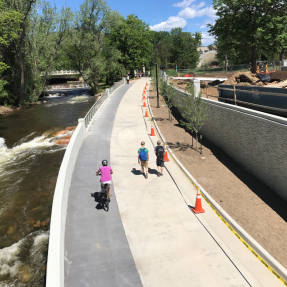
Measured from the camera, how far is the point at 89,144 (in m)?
15.9

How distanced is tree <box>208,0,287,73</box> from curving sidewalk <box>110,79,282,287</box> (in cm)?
2469

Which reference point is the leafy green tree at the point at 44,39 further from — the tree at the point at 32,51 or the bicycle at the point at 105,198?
the bicycle at the point at 105,198

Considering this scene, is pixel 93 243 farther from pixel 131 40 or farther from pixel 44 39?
pixel 131 40

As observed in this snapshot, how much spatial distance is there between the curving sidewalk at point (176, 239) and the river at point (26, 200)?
3.04 metres

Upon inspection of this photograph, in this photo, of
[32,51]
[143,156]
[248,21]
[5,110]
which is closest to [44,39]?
[32,51]

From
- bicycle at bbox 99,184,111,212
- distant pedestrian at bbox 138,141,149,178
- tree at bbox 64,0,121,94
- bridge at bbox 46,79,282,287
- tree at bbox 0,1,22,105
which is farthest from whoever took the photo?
tree at bbox 64,0,121,94


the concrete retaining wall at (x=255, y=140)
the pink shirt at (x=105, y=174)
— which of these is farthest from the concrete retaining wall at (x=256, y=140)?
the pink shirt at (x=105, y=174)

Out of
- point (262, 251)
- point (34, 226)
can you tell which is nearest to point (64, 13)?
point (34, 226)

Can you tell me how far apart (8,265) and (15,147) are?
43.6 feet

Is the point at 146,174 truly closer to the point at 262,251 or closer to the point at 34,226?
the point at 34,226

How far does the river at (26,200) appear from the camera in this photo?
7879 millimetres

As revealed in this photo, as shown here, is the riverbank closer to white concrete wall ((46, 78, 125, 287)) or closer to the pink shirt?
white concrete wall ((46, 78, 125, 287))

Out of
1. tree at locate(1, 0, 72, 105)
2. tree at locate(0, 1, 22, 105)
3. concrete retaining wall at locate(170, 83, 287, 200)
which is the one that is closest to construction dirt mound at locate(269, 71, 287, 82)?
concrete retaining wall at locate(170, 83, 287, 200)

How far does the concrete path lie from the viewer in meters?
6.14
